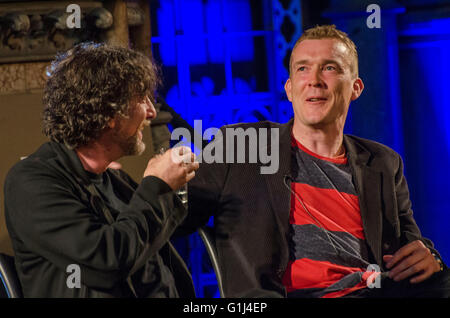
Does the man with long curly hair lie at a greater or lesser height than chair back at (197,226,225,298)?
greater

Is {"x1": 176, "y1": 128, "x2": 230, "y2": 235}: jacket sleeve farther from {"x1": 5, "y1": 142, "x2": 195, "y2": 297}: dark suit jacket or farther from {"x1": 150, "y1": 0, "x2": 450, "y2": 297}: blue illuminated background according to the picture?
{"x1": 150, "y1": 0, "x2": 450, "y2": 297}: blue illuminated background

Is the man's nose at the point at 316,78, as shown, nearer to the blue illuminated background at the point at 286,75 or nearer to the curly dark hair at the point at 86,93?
the curly dark hair at the point at 86,93

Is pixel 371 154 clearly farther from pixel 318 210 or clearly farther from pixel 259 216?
pixel 259 216

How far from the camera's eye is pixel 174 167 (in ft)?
6.95

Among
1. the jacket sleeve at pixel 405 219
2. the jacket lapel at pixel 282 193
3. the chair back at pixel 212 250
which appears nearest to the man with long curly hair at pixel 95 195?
the chair back at pixel 212 250

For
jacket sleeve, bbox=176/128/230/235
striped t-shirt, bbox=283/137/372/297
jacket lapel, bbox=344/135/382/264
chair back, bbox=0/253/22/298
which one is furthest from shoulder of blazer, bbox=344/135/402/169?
chair back, bbox=0/253/22/298

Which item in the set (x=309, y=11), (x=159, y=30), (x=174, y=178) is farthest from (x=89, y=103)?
(x=309, y=11)

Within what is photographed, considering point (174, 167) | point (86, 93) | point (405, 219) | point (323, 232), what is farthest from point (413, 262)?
point (86, 93)

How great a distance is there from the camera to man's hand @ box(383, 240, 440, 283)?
2443 millimetres

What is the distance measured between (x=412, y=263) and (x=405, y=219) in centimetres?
24

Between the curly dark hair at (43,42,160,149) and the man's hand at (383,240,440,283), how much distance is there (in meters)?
1.20

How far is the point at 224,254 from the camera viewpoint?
242 centimetres

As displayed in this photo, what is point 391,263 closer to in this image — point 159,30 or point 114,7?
point 114,7
